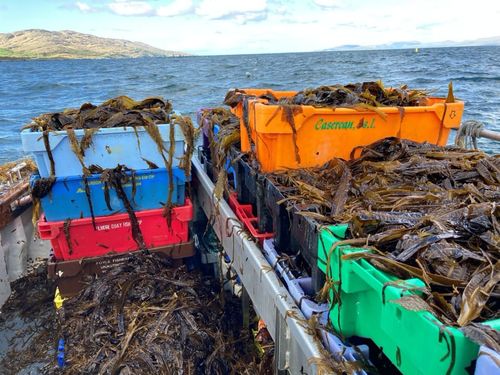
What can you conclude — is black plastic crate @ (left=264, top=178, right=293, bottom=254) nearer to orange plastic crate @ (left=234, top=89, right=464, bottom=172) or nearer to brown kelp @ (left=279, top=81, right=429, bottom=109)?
orange plastic crate @ (left=234, top=89, right=464, bottom=172)

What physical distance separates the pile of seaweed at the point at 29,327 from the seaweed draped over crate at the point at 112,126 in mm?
795

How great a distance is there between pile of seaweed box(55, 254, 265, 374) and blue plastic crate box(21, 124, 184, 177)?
84 cm

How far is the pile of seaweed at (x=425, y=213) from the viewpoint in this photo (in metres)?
1.13

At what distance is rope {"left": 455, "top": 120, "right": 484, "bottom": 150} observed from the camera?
3.42 metres

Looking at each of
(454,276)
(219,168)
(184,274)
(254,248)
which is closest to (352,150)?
(254,248)

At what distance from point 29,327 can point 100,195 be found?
3.99 ft

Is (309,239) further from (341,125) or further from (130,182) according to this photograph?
(130,182)

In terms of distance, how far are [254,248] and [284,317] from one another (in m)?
0.60

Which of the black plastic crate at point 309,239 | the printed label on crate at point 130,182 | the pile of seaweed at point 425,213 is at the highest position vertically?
the pile of seaweed at point 425,213

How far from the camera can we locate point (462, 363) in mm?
956

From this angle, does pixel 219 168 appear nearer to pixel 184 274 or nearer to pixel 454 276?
pixel 184 274

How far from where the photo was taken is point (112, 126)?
3.17 metres

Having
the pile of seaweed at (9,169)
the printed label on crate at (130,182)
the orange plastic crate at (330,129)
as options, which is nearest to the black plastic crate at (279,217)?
the orange plastic crate at (330,129)

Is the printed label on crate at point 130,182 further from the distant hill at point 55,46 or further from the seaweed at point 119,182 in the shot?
the distant hill at point 55,46
